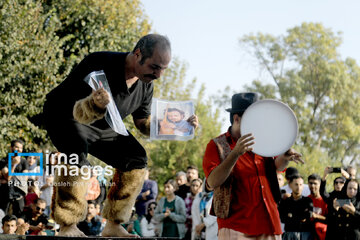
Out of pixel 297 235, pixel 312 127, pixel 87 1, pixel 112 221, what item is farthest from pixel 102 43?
pixel 312 127

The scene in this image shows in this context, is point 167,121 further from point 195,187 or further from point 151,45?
point 195,187

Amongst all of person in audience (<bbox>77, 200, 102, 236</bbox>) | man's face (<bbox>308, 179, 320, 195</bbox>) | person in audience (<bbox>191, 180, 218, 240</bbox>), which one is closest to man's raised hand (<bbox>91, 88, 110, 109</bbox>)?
person in audience (<bbox>191, 180, 218, 240</bbox>)

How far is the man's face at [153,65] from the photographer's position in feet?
13.6

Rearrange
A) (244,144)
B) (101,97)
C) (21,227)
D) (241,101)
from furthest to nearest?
(21,227), (241,101), (244,144), (101,97)

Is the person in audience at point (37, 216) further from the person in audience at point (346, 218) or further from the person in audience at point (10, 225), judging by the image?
the person in audience at point (346, 218)

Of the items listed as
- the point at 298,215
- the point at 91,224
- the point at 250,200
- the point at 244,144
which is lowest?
the point at 91,224

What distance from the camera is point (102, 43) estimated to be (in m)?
15.5

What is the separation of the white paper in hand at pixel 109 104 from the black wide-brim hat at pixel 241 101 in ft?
3.64

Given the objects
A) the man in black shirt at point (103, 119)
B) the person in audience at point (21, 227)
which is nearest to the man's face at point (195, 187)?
the person in audience at point (21, 227)

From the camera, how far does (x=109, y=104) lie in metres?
4.01

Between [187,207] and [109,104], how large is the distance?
5.64 metres

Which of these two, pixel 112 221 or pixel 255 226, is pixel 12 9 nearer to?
pixel 112 221

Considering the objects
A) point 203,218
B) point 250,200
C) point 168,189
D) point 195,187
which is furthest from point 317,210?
point 250,200

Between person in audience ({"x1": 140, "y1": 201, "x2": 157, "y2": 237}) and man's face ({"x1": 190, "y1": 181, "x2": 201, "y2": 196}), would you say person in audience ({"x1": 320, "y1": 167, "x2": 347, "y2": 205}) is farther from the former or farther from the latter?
person in audience ({"x1": 140, "y1": 201, "x2": 157, "y2": 237})
